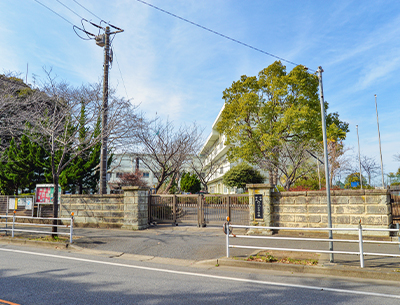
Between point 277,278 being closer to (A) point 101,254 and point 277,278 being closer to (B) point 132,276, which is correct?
(B) point 132,276

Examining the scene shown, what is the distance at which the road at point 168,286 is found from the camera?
206 inches

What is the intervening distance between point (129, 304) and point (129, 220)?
386 inches

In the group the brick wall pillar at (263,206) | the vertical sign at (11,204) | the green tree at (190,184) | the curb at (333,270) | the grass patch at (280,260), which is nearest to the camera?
the curb at (333,270)

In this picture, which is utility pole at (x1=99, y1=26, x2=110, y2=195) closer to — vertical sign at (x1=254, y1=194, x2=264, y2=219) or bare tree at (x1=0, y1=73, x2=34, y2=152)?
→ bare tree at (x1=0, y1=73, x2=34, y2=152)

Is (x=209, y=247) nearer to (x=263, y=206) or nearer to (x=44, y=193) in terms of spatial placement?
(x=263, y=206)

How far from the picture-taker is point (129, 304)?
4.91m

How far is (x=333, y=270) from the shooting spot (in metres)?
7.04

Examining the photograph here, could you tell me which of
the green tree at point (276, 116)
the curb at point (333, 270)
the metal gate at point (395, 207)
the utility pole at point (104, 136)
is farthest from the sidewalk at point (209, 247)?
the green tree at point (276, 116)

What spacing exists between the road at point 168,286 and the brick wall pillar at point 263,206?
520cm

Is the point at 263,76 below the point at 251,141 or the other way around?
the other way around

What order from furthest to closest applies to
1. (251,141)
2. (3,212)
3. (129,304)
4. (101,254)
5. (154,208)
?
(251,141) → (3,212) → (154,208) → (101,254) → (129,304)

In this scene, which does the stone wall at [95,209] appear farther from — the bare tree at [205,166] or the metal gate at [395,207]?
the bare tree at [205,166]

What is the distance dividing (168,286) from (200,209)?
330 inches

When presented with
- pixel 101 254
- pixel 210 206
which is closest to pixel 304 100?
pixel 210 206
